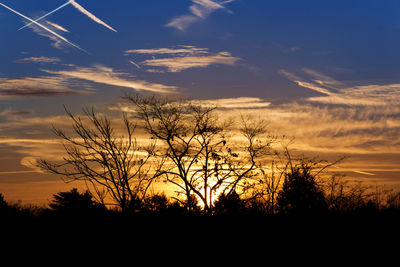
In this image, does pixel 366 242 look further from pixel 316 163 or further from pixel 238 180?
pixel 316 163

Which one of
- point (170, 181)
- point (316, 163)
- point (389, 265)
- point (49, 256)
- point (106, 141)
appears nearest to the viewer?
point (389, 265)

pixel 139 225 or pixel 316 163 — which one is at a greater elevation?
pixel 316 163

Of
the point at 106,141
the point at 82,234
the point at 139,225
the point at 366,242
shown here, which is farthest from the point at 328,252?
the point at 106,141

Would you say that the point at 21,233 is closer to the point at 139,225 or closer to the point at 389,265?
the point at 139,225

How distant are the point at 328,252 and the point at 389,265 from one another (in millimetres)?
1965

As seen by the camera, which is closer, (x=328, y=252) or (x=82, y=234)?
(x=328, y=252)

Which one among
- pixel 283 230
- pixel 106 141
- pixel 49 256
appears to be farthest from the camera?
pixel 106 141

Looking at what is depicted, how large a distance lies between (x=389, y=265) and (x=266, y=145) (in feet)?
95.9

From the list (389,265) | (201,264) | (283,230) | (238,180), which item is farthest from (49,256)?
(238,180)

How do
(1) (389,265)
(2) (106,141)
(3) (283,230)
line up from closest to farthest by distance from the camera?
1. (1) (389,265)
2. (3) (283,230)
3. (2) (106,141)

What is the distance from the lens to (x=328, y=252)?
1459 cm

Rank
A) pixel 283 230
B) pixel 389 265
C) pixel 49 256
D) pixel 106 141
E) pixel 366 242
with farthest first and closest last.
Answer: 1. pixel 106 141
2. pixel 283 230
3. pixel 366 242
4. pixel 49 256
5. pixel 389 265

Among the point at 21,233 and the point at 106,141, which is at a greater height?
the point at 106,141

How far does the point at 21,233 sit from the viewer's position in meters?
17.5
